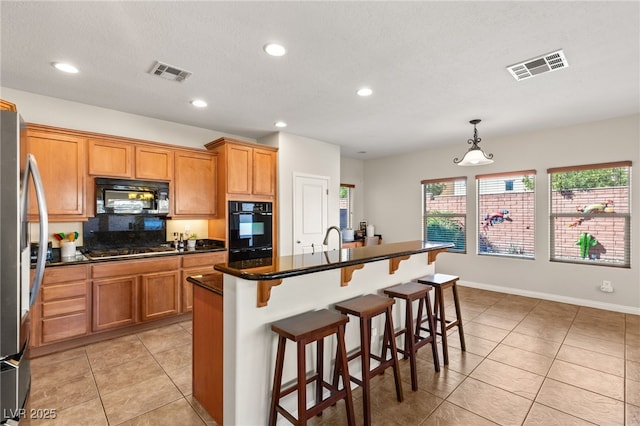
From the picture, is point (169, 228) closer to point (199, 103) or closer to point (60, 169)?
point (60, 169)

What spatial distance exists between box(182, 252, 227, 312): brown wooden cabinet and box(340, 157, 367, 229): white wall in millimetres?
3838

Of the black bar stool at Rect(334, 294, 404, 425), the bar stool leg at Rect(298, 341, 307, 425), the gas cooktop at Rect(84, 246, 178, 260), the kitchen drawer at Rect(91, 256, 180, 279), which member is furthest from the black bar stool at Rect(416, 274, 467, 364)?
the gas cooktop at Rect(84, 246, 178, 260)

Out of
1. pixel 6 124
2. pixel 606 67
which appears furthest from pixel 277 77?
pixel 606 67

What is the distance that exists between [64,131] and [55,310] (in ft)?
6.19

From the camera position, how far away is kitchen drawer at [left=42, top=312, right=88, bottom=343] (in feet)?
→ 9.74

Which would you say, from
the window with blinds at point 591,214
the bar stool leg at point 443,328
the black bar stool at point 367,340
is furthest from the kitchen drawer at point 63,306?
the window with blinds at point 591,214

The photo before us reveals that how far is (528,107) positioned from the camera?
12.3 ft

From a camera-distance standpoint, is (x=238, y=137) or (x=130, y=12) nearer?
(x=130, y=12)

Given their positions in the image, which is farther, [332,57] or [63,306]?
[63,306]

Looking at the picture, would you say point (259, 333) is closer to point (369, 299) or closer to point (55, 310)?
point (369, 299)

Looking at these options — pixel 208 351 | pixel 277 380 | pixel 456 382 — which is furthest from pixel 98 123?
pixel 456 382

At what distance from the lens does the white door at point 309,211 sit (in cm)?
509

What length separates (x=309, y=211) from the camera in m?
5.26

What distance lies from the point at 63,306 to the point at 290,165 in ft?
11.0
